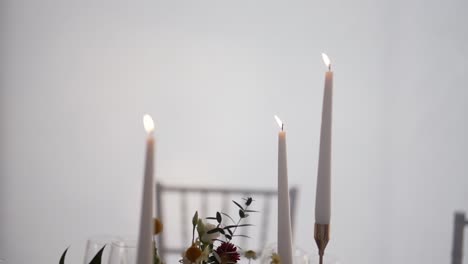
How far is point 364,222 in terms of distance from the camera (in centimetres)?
304

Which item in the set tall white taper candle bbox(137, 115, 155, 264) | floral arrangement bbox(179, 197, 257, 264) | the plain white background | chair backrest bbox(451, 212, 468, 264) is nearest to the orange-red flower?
floral arrangement bbox(179, 197, 257, 264)

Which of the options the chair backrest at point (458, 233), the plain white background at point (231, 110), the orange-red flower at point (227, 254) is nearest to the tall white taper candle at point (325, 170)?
the orange-red flower at point (227, 254)

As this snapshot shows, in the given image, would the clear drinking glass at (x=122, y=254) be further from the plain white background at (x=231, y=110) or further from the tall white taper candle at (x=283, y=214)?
the plain white background at (x=231, y=110)

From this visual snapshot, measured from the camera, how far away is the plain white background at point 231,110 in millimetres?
2916

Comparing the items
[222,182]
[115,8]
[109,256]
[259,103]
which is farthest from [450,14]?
[109,256]

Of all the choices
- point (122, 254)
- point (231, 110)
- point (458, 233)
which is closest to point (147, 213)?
point (122, 254)

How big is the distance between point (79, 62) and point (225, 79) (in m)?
0.78

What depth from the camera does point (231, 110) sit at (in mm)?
2963

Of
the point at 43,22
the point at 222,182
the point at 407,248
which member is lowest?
the point at 407,248

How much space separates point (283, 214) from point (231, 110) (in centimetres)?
242

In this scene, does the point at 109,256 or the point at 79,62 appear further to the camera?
the point at 79,62

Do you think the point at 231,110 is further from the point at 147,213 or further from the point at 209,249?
the point at 147,213

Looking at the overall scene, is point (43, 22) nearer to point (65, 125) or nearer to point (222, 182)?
point (65, 125)

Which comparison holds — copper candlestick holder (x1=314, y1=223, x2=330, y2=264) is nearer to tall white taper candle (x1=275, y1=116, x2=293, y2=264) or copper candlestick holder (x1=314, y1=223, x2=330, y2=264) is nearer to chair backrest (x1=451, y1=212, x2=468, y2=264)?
tall white taper candle (x1=275, y1=116, x2=293, y2=264)
